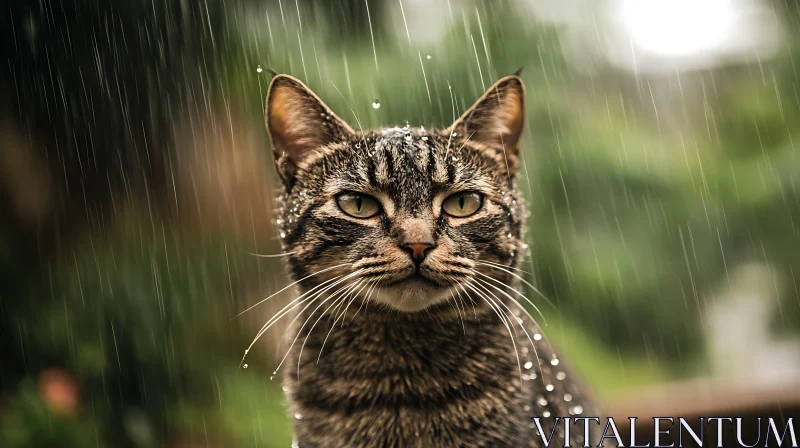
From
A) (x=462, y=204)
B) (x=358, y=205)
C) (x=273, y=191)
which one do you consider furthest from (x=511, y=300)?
(x=273, y=191)

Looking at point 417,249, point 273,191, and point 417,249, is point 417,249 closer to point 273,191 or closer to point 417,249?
point 417,249

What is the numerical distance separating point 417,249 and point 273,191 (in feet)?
2.50

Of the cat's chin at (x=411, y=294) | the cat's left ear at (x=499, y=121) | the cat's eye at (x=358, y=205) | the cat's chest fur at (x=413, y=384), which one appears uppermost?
the cat's left ear at (x=499, y=121)

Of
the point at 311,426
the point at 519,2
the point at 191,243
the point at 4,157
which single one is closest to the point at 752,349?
the point at 519,2

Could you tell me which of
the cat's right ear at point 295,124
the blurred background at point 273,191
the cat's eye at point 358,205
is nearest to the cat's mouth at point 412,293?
the cat's eye at point 358,205

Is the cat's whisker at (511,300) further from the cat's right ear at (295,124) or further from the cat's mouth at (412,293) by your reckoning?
the cat's right ear at (295,124)

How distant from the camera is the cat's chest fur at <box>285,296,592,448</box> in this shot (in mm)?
999

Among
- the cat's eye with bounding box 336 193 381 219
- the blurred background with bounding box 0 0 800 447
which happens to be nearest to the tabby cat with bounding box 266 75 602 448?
the cat's eye with bounding box 336 193 381 219

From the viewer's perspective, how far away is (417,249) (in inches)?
35.7

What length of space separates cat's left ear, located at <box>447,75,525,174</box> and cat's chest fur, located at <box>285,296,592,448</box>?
0.86 feet

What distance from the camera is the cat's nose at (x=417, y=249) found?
91 cm

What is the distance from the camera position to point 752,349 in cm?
193

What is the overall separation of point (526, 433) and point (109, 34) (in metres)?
1.39

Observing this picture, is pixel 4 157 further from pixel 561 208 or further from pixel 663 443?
pixel 663 443
